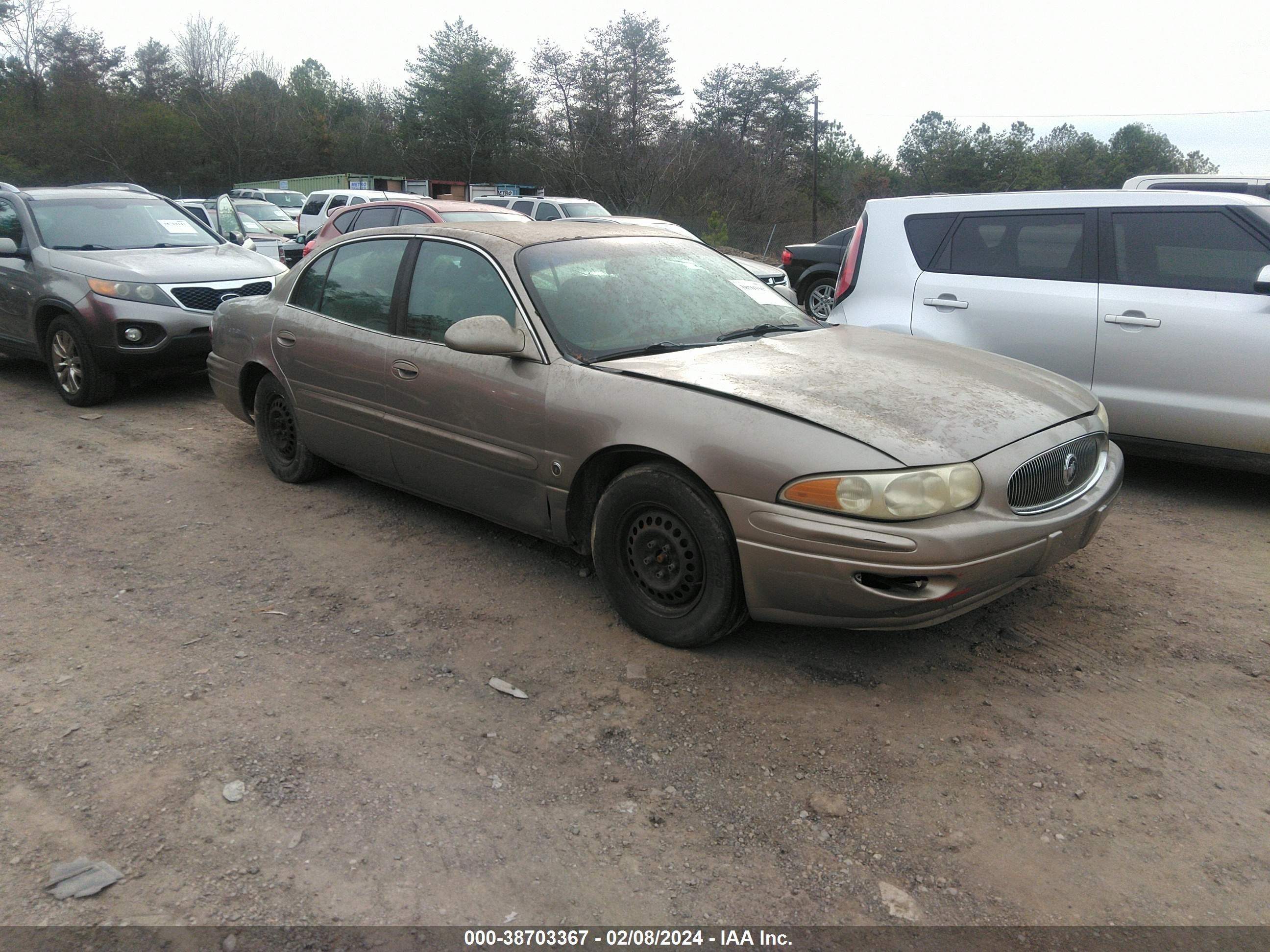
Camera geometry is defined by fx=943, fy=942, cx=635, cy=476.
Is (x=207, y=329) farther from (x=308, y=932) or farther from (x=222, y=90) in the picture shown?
(x=222, y=90)

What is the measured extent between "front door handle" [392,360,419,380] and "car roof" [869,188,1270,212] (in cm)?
330

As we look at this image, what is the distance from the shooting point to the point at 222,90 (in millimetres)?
55469

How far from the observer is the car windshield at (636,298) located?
407 cm

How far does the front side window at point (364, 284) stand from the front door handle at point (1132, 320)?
396cm

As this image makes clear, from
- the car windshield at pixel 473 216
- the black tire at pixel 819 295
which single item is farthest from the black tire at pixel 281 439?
the black tire at pixel 819 295

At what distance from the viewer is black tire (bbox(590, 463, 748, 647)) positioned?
3398 mm

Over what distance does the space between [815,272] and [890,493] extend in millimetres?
10207

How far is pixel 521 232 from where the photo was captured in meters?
4.57

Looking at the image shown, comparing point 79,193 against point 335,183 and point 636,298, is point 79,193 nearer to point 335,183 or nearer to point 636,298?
point 636,298

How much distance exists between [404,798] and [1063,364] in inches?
180

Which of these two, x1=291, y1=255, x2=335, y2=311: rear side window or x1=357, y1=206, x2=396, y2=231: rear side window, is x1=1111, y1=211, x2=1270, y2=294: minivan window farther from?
x1=357, y1=206, x2=396, y2=231: rear side window

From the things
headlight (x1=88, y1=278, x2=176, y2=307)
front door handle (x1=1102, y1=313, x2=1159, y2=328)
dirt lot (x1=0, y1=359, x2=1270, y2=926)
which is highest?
headlight (x1=88, y1=278, x2=176, y2=307)

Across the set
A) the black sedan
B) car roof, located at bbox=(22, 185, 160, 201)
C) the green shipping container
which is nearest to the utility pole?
the green shipping container

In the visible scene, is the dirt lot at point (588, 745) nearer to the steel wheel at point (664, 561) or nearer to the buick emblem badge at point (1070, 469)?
the steel wheel at point (664, 561)
